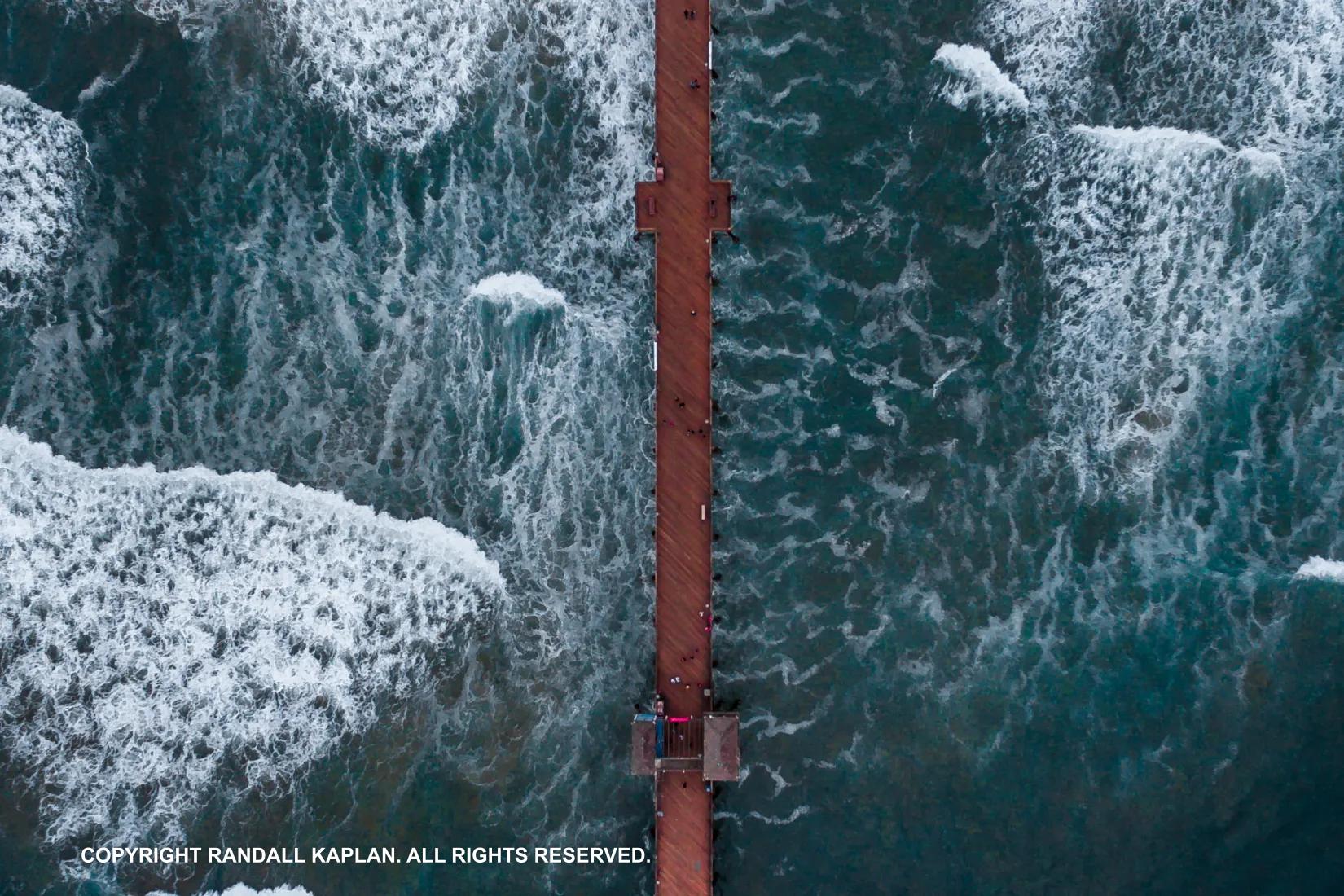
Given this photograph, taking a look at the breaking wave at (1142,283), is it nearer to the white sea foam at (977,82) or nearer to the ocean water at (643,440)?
the ocean water at (643,440)

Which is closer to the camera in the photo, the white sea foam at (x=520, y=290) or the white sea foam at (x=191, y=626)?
the white sea foam at (x=191, y=626)

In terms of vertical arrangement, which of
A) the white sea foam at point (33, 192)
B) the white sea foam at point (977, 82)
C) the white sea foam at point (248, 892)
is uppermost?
the white sea foam at point (977, 82)

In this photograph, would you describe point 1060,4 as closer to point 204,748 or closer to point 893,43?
point 893,43

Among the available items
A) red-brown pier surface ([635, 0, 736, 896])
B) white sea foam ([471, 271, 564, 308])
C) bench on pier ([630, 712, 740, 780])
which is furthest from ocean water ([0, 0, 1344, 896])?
bench on pier ([630, 712, 740, 780])

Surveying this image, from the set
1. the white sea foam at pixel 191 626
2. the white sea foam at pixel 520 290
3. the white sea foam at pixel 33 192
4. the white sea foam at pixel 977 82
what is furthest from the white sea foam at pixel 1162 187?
the white sea foam at pixel 33 192

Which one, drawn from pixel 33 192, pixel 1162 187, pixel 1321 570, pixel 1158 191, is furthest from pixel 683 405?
pixel 33 192

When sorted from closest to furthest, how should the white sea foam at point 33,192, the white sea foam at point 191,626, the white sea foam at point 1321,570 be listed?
the white sea foam at point 191,626
the white sea foam at point 1321,570
the white sea foam at point 33,192

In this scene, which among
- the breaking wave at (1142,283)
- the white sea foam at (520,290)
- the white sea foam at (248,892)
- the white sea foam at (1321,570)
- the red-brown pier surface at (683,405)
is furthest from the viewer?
the white sea foam at (520,290)

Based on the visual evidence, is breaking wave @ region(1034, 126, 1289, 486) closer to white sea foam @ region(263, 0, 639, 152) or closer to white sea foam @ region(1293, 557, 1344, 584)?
white sea foam @ region(1293, 557, 1344, 584)

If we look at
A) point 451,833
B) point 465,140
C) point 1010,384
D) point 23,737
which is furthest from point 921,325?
point 23,737
